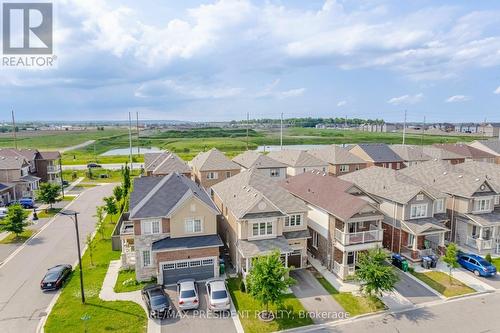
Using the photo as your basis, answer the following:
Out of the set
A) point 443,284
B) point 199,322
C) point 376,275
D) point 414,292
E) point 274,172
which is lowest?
point 199,322

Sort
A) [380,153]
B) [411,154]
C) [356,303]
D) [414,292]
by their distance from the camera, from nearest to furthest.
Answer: [356,303] → [414,292] → [380,153] → [411,154]

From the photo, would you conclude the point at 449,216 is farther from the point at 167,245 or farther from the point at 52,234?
the point at 52,234

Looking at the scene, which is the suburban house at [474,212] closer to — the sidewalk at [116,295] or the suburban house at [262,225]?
the suburban house at [262,225]

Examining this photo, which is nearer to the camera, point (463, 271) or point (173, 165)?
point (463, 271)

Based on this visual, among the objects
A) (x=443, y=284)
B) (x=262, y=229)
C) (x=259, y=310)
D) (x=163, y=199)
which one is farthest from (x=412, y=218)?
(x=163, y=199)

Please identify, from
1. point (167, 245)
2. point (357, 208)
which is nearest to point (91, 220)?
point (167, 245)

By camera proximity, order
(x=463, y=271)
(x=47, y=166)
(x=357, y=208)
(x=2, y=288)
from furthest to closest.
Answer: (x=47, y=166) < (x=463, y=271) < (x=357, y=208) < (x=2, y=288)

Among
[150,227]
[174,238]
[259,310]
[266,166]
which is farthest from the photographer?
[266,166]

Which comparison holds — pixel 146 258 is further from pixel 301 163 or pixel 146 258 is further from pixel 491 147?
pixel 491 147
